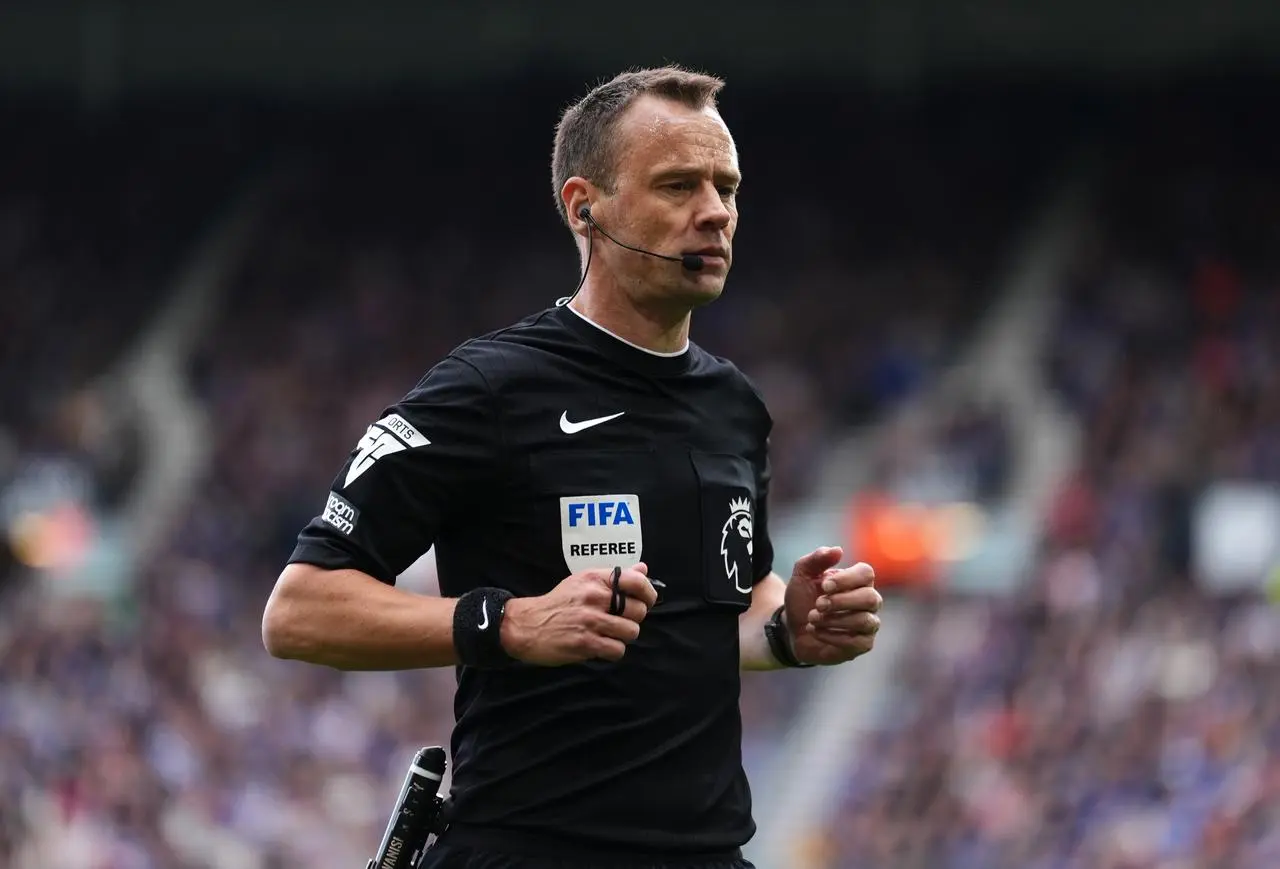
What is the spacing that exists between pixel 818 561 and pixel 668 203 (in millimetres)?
742

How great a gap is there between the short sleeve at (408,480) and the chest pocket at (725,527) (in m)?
0.42

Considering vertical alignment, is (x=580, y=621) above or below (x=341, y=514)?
below

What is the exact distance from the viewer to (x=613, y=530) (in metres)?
3.87

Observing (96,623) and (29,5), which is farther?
(29,5)

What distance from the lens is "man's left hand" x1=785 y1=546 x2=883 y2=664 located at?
4055mm

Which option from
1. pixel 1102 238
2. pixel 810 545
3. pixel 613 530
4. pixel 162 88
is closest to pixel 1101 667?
pixel 810 545

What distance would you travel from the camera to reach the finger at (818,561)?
4.07 meters

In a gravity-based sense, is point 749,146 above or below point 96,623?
above

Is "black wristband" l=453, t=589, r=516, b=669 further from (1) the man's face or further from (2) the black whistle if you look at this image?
(1) the man's face

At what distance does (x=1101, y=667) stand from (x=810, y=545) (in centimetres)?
501

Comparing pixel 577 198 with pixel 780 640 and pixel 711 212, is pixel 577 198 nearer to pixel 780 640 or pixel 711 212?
pixel 711 212

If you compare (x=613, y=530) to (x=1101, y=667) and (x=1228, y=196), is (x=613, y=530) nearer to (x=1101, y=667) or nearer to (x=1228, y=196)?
(x=1101, y=667)

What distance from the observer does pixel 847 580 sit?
405 centimetres

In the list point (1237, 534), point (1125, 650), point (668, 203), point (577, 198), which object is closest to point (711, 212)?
point (668, 203)
